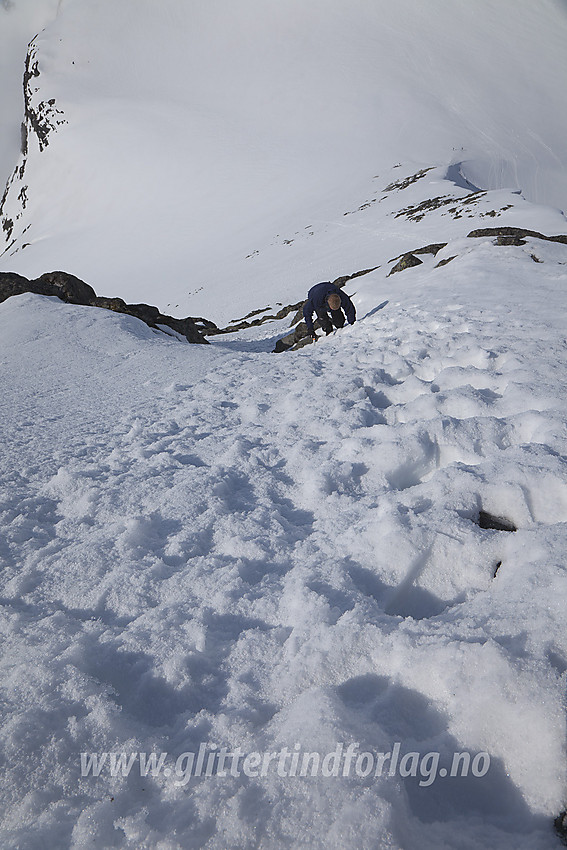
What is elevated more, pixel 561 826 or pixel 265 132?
pixel 265 132

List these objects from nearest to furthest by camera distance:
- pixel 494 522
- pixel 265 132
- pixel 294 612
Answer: pixel 294 612
pixel 494 522
pixel 265 132

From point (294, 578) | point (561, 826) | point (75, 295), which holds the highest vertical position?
point (75, 295)

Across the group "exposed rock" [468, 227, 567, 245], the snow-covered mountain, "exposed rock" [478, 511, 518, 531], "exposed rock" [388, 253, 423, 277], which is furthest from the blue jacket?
"exposed rock" [478, 511, 518, 531]

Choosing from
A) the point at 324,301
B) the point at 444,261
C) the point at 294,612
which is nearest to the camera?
the point at 294,612

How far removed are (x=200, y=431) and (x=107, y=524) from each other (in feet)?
3.97

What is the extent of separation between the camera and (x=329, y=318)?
24.4ft

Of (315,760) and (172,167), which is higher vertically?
(172,167)

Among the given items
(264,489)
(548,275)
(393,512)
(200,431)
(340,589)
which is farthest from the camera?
(548,275)

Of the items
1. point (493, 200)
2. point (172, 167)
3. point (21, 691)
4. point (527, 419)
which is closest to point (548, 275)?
point (527, 419)

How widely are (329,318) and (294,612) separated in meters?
6.28

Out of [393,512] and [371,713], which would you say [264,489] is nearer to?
[393,512]

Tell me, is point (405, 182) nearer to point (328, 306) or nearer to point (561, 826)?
point (328, 306)

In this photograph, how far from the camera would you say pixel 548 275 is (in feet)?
22.2

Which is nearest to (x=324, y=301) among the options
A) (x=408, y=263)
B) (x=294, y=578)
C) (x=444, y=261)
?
(x=444, y=261)
